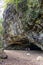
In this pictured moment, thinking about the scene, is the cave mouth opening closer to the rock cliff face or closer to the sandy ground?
the rock cliff face

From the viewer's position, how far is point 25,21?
7352 mm

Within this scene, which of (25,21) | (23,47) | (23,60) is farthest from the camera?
(23,47)

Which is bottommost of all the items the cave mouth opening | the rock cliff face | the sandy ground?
the cave mouth opening

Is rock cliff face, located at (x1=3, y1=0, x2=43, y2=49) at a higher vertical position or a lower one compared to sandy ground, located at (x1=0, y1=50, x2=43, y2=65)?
higher

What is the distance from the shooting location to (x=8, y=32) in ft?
29.9

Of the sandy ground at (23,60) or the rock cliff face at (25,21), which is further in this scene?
the rock cliff face at (25,21)

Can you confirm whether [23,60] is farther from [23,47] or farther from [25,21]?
[23,47]

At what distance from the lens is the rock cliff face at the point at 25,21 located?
6.85m

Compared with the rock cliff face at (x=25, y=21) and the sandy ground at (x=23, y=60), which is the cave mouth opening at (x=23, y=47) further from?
the sandy ground at (x=23, y=60)

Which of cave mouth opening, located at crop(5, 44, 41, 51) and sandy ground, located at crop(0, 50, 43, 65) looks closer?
sandy ground, located at crop(0, 50, 43, 65)

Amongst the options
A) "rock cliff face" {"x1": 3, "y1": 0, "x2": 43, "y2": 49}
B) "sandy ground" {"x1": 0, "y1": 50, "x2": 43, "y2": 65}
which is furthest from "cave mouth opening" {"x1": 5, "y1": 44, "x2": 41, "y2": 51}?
"sandy ground" {"x1": 0, "y1": 50, "x2": 43, "y2": 65}

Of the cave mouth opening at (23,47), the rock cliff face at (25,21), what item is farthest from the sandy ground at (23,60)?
the cave mouth opening at (23,47)

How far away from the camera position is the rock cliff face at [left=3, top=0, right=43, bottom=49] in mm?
6848

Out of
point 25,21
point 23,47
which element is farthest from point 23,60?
point 23,47
